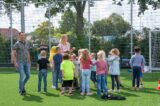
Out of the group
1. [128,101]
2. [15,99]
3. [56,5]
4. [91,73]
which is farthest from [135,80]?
[56,5]

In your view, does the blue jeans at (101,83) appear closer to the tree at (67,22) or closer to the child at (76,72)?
the child at (76,72)

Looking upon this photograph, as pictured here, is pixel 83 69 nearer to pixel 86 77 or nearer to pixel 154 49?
pixel 86 77

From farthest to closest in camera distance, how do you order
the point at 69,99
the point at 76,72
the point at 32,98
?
1. the point at 76,72
2. the point at 32,98
3. the point at 69,99

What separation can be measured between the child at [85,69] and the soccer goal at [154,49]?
11771mm

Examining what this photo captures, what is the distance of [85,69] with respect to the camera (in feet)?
47.3

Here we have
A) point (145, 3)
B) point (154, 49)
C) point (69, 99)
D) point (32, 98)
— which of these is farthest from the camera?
point (145, 3)

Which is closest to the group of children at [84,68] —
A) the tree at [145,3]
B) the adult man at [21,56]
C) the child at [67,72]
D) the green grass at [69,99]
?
the child at [67,72]

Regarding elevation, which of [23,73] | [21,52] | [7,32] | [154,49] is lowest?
[23,73]

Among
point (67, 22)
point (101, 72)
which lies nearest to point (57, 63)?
point (101, 72)

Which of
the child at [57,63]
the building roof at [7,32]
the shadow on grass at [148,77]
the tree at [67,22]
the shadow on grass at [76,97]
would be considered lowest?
the shadow on grass at [76,97]

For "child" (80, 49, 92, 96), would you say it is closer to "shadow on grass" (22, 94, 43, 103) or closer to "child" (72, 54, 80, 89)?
"child" (72, 54, 80, 89)

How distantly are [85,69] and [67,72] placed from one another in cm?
65

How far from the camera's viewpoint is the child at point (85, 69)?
14.3 metres

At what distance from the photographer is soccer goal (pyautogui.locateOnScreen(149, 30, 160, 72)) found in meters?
26.0
